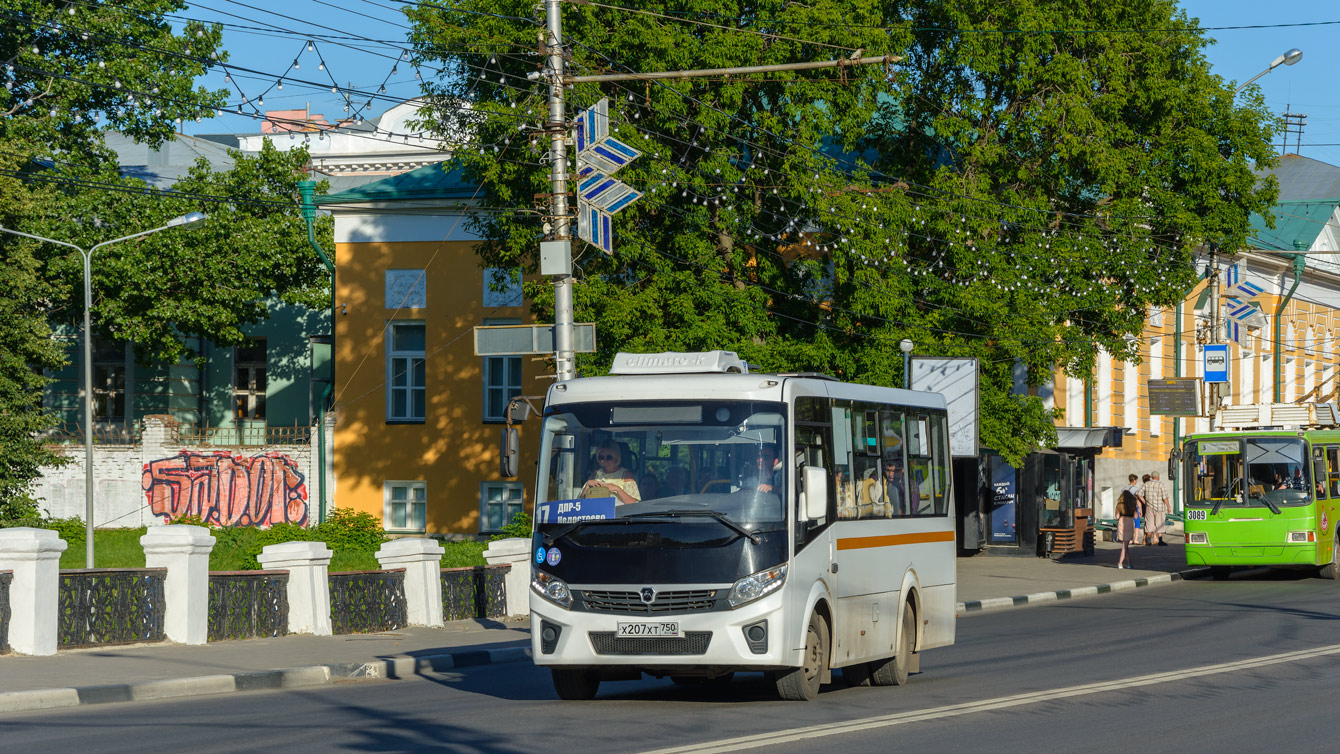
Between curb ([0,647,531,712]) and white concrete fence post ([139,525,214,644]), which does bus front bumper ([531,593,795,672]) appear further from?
white concrete fence post ([139,525,214,644])

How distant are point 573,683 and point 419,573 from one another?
321 inches

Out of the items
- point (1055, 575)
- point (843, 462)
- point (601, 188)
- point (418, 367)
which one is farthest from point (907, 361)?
point (418, 367)

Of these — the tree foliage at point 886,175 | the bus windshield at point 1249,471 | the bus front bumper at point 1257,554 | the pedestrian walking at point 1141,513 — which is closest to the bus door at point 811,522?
the tree foliage at point 886,175

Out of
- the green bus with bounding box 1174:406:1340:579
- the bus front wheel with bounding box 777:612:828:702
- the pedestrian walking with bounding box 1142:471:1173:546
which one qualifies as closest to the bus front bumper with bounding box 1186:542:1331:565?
the green bus with bounding box 1174:406:1340:579

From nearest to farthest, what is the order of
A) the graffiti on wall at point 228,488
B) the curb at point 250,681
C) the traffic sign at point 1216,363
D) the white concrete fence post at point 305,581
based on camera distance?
the curb at point 250,681, the white concrete fence post at point 305,581, the traffic sign at point 1216,363, the graffiti on wall at point 228,488

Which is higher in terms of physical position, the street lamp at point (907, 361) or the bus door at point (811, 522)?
the street lamp at point (907, 361)

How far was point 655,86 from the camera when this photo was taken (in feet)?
95.5

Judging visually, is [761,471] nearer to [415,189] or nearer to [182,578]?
[182,578]

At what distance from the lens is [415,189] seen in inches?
1667

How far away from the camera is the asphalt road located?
32.7 ft

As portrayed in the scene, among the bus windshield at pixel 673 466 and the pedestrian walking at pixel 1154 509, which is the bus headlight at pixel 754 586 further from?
the pedestrian walking at pixel 1154 509

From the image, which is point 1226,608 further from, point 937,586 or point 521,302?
point 521,302

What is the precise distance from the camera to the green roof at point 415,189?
41.9 metres

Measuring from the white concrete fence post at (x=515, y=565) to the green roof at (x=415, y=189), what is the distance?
20.1m
